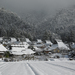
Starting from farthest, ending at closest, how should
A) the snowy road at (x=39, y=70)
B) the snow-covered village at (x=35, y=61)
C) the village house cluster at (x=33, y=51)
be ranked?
the village house cluster at (x=33, y=51) < the snow-covered village at (x=35, y=61) < the snowy road at (x=39, y=70)

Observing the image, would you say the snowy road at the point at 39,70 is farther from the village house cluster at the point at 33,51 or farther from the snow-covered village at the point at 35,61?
the village house cluster at the point at 33,51

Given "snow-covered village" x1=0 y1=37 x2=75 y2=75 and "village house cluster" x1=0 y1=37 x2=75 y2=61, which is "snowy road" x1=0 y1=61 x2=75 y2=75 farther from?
"village house cluster" x1=0 y1=37 x2=75 y2=61

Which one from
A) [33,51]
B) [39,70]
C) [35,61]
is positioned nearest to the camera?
[39,70]

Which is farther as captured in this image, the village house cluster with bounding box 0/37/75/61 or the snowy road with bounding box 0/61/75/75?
the village house cluster with bounding box 0/37/75/61

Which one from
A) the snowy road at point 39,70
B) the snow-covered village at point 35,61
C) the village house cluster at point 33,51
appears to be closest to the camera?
the snowy road at point 39,70

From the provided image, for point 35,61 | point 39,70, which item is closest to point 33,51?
point 35,61

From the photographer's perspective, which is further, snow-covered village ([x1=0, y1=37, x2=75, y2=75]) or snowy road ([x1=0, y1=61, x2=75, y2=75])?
snow-covered village ([x1=0, y1=37, x2=75, y2=75])

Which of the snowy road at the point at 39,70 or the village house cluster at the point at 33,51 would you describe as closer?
the snowy road at the point at 39,70

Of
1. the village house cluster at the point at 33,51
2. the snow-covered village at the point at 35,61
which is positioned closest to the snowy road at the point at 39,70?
the snow-covered village at the point at 35,61

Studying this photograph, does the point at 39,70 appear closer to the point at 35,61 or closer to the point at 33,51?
the point at 35,61

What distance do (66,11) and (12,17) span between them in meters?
66.8

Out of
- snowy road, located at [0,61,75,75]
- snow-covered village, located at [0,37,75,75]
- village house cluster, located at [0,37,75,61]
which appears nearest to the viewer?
snowy road, located at [0,61,75,75]

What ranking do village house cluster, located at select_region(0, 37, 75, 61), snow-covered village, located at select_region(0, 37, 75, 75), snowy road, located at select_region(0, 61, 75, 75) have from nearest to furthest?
1. snowy road, located at select_region(0, 61, 75, 75)
2. snow-covered village, located at select_region(0, 37, 75, 75)
3. village house cluster, located at select_region(0, 37, 75, 61)

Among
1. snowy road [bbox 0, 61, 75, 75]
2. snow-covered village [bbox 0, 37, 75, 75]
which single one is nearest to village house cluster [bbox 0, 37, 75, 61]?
snow-covered village [bbox 0, 37, 75, 75]
